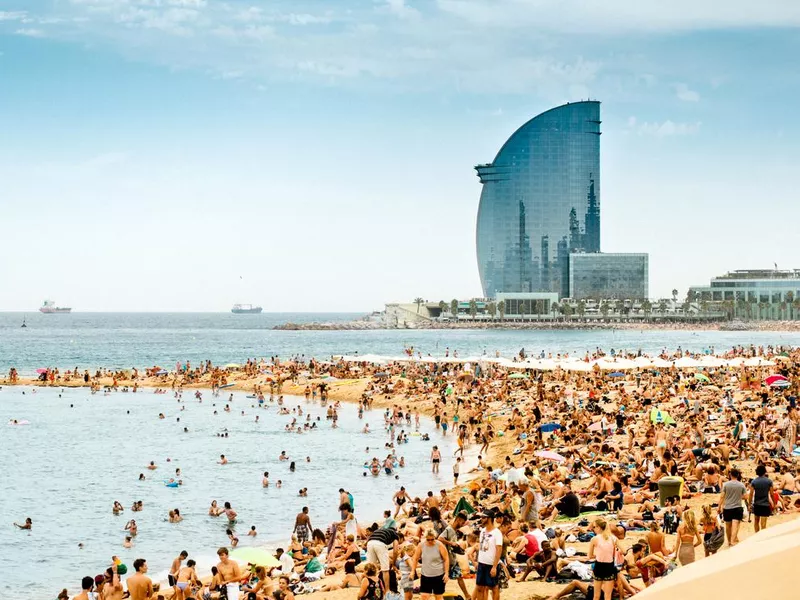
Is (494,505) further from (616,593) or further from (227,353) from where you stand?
(227,353)

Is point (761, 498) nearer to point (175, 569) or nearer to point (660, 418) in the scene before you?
point (175, 569)

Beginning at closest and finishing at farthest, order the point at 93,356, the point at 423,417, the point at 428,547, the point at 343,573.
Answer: the point at 428,547 → the point at 343,573 → the point at 423,417 → the point at 93,356

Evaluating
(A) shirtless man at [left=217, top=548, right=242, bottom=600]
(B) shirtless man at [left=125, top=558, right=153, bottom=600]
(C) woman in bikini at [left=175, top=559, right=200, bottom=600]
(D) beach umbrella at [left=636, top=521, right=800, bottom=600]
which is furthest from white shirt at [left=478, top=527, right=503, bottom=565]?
(C) woman in bikini at [left=175, top=559, right=200, bottom=600]

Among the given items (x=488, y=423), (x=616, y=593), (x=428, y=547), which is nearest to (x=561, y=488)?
(x=616, y=593)

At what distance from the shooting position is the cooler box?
16484 mm

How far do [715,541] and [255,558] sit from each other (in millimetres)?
7917

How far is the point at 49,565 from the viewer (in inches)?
728

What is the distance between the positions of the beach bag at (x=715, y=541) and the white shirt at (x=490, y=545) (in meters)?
4.04

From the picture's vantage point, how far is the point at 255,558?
15.5 m

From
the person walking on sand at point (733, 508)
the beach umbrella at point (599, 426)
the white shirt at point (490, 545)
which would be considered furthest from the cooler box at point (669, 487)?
the beach umbrella at point (599, 426)

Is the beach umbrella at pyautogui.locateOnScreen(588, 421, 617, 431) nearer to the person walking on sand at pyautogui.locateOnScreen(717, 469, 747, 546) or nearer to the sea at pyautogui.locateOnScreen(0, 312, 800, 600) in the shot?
the sea at pyautogui.locateOnScreen(0, 312, 800, 600)

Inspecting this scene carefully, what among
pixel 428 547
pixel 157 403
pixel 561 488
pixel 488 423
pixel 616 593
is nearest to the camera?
pixel 428 547

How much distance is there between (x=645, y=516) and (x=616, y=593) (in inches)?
220

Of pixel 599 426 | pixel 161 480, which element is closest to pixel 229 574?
pixel 161 480
